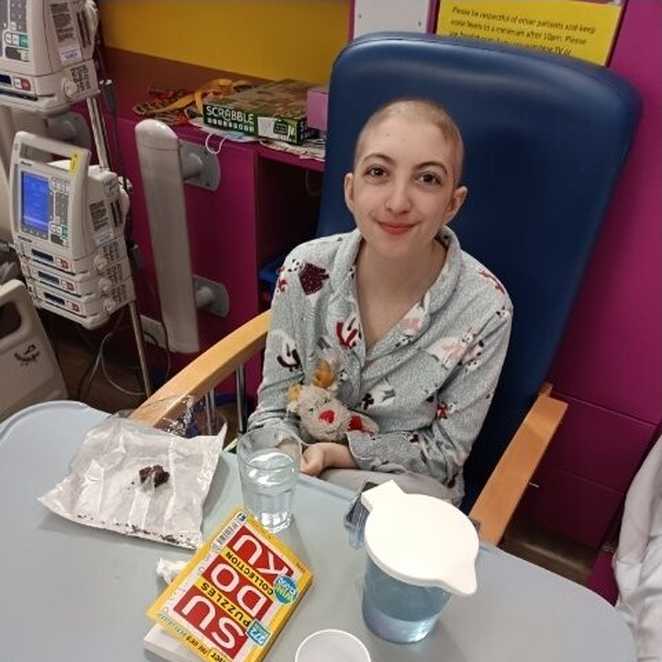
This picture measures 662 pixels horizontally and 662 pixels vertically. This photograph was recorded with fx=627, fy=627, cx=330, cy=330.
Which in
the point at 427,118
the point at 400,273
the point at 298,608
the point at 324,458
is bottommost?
the point at 324,458

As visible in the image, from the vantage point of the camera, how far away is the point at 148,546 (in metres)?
0.70

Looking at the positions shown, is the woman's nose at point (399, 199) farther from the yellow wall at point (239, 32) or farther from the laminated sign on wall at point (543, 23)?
the yellow wall at point (239, 32)

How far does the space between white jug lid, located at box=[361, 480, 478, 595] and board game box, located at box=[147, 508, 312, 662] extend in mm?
130

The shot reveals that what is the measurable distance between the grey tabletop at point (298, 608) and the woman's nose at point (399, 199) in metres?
0.39

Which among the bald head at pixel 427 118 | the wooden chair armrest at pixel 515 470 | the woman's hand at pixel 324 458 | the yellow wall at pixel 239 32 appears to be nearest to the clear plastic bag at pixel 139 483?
the woman's hand at pixel 324 458

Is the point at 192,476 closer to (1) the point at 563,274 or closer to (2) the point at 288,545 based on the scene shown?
Answer: (2) the point at 288,545

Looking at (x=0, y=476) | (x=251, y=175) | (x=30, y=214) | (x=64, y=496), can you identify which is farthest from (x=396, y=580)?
(x=30, y=214)

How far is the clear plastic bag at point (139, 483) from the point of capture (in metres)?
0.72

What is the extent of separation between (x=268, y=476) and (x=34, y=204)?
1.01 metres

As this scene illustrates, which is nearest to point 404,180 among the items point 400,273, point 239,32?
point 400,273

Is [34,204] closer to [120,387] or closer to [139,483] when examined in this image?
[120,387]

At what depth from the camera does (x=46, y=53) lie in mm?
1209

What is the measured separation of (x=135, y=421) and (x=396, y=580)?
1.46 ft

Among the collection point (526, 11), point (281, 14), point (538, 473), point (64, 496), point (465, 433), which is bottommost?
point (538, 473)
